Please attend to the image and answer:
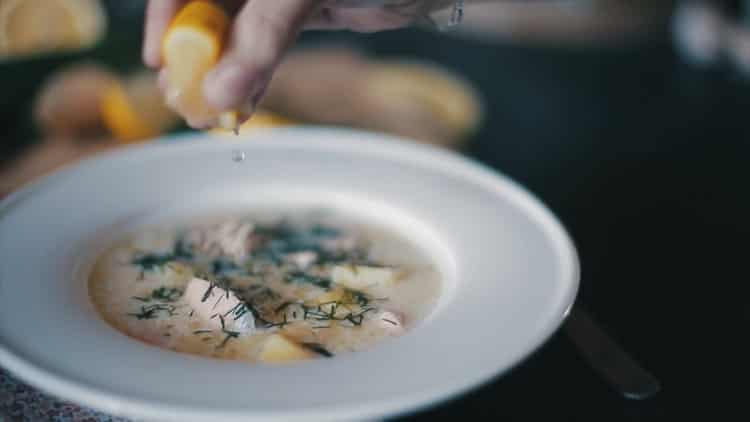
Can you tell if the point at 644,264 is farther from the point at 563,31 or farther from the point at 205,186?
the point at 563,31

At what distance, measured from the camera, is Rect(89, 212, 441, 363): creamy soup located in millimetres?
1265

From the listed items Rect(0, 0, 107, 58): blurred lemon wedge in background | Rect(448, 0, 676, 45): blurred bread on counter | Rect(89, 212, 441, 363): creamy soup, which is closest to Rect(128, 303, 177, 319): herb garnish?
Rect(89, 212, 441, 363): creamy soup

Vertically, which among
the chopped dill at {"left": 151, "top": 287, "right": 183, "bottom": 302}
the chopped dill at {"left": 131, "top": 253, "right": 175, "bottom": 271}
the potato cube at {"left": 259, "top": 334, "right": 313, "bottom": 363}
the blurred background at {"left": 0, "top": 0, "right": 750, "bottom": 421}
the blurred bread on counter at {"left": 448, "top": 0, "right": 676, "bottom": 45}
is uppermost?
the potato cube at {"left": 259, "top": 334, "right": 313, "bottom": 363}

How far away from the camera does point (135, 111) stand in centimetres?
220

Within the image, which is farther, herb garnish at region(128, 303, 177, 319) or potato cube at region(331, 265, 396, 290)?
potato cube at region(331, 265, 396, 290)

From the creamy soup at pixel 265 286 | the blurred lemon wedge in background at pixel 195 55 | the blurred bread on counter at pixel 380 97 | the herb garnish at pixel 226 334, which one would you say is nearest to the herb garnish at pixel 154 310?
the creamy soup at pixel 265 286

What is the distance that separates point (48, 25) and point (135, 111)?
18.5 inches

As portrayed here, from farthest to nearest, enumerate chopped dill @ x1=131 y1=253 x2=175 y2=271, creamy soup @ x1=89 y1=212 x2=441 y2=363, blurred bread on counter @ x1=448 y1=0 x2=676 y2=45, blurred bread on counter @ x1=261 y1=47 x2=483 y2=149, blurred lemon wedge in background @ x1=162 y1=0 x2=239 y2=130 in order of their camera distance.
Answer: blurred bread on counter @ x1=448 y1=0 x2=676 y2=45 < blurred bread on counter @ x1=261 y1=47 x2=483 y2=149 < chopped dill @ x1=131 y1=253 x2=175 y2=271 < creamy soup @ x1=89 y1=212 x2=441 y2=363 < blurred lemon wedge in background @ x1=162 y1=0 x2=239 y2=130

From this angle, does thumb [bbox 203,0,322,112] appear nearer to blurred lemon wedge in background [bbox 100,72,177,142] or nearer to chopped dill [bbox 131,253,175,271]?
chopped dill [bbox 131,253,175,271]

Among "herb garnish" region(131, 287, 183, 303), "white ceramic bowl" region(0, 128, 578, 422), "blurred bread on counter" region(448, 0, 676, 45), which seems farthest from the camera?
"blurred bread on counter" region(448, 0, 676, 45)

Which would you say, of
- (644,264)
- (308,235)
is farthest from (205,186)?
(644,264)

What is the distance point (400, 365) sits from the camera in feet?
3.67

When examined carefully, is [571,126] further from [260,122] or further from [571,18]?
[571,18]

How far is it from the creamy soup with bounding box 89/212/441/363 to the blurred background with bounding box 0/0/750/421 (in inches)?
8.0
